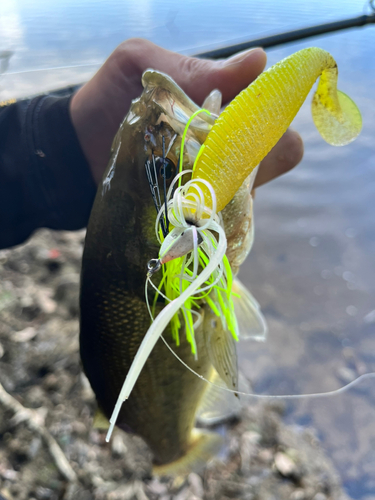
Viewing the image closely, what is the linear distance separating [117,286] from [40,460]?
1.29m

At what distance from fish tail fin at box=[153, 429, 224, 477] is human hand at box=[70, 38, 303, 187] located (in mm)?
1324

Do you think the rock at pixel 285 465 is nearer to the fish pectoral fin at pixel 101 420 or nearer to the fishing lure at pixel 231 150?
the fish pectoral fin at pixel 101 420

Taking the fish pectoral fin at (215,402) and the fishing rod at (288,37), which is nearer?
the fish pectoral fin at (215,402)

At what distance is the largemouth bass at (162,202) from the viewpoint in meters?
0.56

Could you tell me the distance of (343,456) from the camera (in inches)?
69.3

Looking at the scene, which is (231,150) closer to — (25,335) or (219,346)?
(219,346)

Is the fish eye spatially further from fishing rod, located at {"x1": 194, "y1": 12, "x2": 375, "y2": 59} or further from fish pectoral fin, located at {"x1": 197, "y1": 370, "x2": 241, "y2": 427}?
fishing rod, located at {"x1": 194, "y1": 12, "x2": 375, "y2": 59}

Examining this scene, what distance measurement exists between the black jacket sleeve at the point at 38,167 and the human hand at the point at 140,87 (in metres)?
0.07

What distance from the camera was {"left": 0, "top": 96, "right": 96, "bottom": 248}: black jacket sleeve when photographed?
1521mm

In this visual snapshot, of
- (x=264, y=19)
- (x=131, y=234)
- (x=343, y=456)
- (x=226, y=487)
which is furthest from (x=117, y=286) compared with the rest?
(x=264, y=19)

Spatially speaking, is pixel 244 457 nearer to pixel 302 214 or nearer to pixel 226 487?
pixel 226 487

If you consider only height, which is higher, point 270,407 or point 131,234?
point 131,234

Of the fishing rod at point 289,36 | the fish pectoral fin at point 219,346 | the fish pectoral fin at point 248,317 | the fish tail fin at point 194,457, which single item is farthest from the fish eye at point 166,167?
the fishing rod at point 289,36

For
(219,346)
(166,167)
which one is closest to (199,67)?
(166,167)
